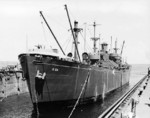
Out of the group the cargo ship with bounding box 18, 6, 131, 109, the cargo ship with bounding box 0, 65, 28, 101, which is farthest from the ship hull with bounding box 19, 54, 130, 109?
the cargo ship with bounding box 0, 65, 28, 101

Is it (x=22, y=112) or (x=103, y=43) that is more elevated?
(x=103, y=43)

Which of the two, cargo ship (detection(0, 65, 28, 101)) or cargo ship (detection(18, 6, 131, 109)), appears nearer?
cargo ship (detection(18, 6, 131, 109))

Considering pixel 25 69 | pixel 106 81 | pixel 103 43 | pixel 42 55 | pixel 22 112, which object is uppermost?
pixel 103 43

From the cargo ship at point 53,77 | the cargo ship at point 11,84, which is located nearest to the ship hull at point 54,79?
the cargo ship at point 53,77

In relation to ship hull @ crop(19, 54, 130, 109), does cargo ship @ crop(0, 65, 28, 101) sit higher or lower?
lower

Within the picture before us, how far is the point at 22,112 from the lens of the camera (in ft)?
73.9

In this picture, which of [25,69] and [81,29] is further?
[81,29]

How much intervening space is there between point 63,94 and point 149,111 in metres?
8.84

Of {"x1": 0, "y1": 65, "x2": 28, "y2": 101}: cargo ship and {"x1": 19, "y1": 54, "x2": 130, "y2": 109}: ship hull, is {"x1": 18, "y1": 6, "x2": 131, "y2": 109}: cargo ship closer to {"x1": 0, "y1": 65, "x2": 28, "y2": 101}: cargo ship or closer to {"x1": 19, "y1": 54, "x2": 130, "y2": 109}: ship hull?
{"x1": 19, "y1": 54, "x2": 130, "y2": 109}: ship hull

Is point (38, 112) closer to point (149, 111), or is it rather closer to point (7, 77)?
point (149, 111)

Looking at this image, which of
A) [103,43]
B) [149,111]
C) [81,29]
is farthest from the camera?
[103,43]

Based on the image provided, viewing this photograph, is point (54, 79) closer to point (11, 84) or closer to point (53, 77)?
point (53, 77)

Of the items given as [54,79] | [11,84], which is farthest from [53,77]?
[11,84]

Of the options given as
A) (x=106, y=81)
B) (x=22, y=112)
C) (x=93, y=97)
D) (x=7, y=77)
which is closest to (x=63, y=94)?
(x=22, y=112)
